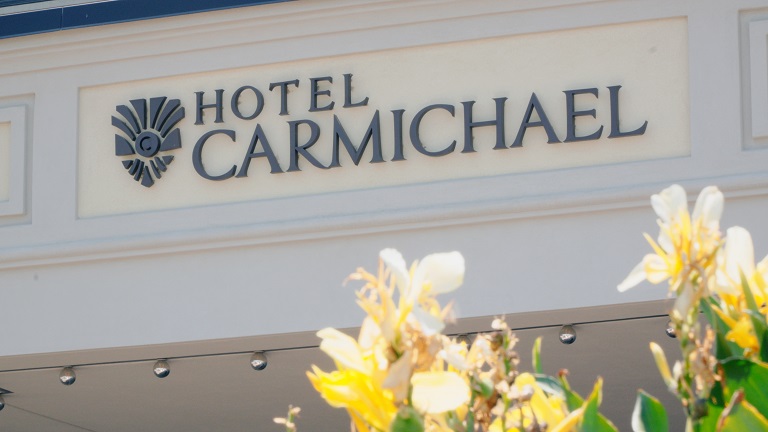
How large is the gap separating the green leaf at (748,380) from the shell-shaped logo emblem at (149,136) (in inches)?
210

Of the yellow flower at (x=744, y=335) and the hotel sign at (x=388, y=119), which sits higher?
the hotel sign at (x=388, y=119)

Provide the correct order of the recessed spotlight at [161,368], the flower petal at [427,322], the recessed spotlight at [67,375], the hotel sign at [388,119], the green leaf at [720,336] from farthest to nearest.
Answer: the recessed spotlight at [67,375] < the recessed spotlight at [161,368] < the hotel sign at [388,119] < the green leaf at [720,336] < the flower petal at [427,322]

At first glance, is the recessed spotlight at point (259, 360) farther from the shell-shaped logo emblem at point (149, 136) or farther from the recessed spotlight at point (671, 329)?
the recessed spotlight at point (671, 329)

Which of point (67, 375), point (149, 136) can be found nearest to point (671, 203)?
point (149, 136)

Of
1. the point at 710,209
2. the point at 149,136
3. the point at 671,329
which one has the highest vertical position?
the point at 149,136

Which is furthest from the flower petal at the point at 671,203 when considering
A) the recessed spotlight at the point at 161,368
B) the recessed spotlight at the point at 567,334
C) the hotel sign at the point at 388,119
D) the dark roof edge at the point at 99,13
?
the recessed spotlight at the point at 161,368

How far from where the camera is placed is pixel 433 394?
999mm

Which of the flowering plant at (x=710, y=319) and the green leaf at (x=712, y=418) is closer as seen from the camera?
the flowering plant at (x=710, y=319)

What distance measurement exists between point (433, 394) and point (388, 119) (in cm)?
498

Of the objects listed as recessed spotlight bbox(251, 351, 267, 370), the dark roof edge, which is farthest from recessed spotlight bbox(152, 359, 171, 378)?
the dark roof edge

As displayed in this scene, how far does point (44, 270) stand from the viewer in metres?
6.28

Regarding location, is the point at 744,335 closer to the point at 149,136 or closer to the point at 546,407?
the point at 546,407

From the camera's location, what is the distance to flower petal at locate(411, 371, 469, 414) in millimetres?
997

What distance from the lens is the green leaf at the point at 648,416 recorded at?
113 centimetres
